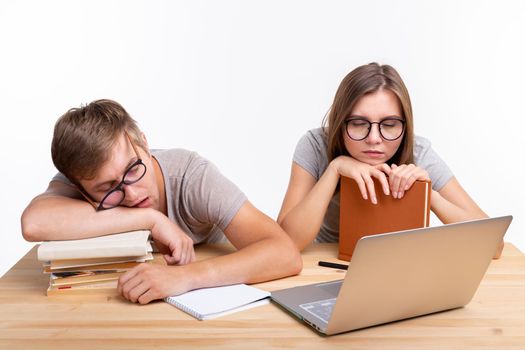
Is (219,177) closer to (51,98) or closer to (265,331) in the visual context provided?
(265,331)

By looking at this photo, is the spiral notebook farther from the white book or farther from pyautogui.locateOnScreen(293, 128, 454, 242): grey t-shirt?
pyautogui.locateOnScreen(293, 128, 454, 242): grey t-shirt

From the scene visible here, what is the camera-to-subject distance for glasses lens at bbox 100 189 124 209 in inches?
77.4

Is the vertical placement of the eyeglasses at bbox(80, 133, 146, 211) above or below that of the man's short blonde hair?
below

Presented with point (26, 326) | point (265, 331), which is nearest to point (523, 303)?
point (265, 331)

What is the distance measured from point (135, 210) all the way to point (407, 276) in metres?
0.80

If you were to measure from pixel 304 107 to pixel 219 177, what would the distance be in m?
2.32

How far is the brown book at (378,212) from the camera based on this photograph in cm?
200

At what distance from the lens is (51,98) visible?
14.1 feet

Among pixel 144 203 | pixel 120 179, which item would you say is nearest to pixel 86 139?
pixel 120 179

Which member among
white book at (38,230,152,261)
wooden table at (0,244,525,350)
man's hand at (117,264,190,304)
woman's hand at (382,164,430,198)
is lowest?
wooden table at (0,244,525,350)

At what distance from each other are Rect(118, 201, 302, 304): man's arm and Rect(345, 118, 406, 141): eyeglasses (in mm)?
425

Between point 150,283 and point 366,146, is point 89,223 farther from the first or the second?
point 366,146

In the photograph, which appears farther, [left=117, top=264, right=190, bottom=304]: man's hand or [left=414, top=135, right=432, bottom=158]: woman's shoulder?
[left=414, top=135, right=432, bottom=158]: woman's shoulder

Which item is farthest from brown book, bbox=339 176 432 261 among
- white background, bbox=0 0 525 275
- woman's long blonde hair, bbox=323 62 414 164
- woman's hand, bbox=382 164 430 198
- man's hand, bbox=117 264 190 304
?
white background, bbox=0 0 525 275
